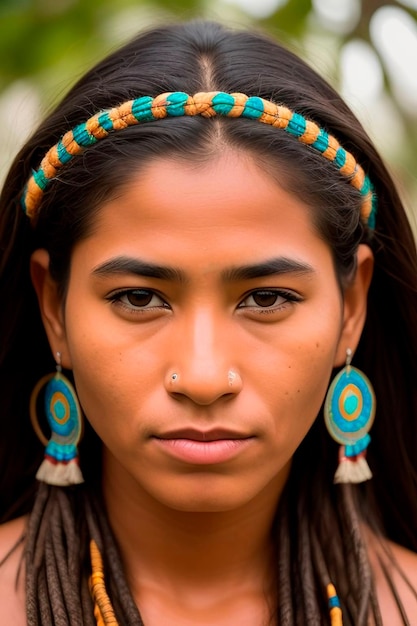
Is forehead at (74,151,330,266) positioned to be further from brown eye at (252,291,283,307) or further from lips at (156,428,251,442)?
lips at (156,428,251,442)

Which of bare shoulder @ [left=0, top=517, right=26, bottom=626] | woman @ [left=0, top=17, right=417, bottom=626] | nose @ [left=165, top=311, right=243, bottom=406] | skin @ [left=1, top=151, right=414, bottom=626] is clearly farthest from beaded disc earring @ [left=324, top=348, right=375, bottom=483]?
bare shoulder @ [left=0, top=517, right=26, bottom=626]

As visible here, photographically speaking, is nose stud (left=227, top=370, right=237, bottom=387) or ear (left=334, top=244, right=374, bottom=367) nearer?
nose stud (left=227, top=370, right=237, bottom=387)

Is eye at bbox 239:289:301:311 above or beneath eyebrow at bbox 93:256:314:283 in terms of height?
beneath

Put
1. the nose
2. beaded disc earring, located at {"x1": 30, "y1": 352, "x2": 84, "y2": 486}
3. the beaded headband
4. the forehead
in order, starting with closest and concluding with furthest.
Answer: the nose
the forehead
the beaded headband
beaded disc earring, located at {"x1": 30, "y1": 352, "x2": 84, "y2": 486}

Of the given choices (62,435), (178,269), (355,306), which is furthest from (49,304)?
(355,306)

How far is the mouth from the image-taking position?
9.43 feet

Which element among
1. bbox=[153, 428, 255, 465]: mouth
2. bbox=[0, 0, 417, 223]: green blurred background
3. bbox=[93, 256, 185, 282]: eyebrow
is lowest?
bbox=[153, 428, 255, 465]: mouth

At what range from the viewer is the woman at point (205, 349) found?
2.92 m

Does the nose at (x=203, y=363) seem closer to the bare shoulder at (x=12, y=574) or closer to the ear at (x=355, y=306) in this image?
the ear at (x=355, y=306)

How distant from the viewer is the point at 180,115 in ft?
9.98

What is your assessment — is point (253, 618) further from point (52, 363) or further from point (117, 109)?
point (117, 109)

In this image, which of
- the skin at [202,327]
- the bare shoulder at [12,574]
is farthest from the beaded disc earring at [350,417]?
the bare shoulder at [12,574]

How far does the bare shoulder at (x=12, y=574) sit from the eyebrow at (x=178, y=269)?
32.5 inches

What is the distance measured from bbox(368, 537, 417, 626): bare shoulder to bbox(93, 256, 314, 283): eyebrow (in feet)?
3.07
